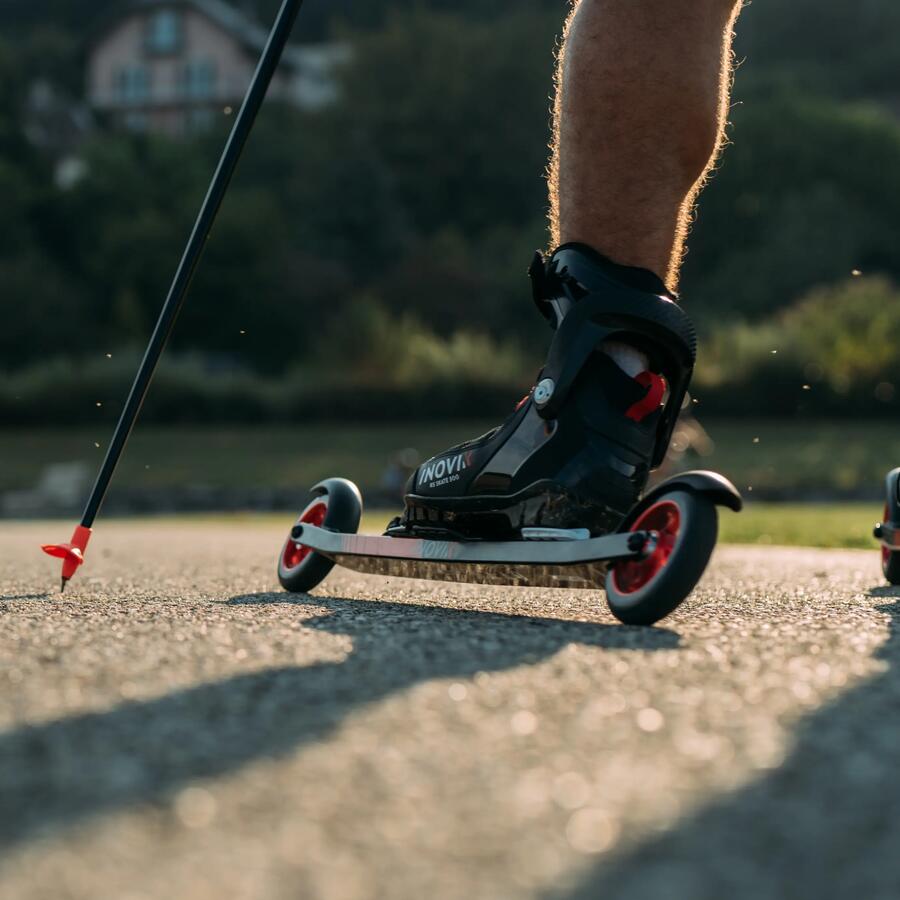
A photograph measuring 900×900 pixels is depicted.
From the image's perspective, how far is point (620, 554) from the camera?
1852 mm

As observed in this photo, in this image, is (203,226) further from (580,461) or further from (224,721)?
(224,721)

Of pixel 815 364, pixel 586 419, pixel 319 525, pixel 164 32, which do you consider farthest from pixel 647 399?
pixel 164 32

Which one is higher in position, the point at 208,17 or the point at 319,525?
the point at 208,17

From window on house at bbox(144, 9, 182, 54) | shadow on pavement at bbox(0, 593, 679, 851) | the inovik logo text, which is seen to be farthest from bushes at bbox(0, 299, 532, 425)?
window on house at bbox(144, 9, 182, 54)

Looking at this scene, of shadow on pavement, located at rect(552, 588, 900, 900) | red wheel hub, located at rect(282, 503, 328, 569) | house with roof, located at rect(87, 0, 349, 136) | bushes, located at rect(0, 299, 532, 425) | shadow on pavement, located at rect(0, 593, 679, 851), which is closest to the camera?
shadow on pavement, located at rect(552, 588, 900, 900)

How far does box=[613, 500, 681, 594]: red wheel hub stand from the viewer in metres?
1.85

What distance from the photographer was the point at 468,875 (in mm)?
806

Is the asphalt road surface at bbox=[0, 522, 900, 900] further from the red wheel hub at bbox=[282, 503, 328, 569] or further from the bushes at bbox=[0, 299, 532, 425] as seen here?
the bushes at bbox=[0, 299, 532, 425]

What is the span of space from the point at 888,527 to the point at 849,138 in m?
41.2

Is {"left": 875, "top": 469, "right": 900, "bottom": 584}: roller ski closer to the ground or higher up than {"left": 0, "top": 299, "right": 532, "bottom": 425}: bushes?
higher up

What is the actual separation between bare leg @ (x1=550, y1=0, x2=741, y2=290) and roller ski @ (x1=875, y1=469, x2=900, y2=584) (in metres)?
0.98

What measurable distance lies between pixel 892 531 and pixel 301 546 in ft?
4.27

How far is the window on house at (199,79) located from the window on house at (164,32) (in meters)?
1.12

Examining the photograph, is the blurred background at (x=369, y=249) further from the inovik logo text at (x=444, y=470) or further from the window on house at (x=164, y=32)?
the inovik logo text at (x=444, y=470)
